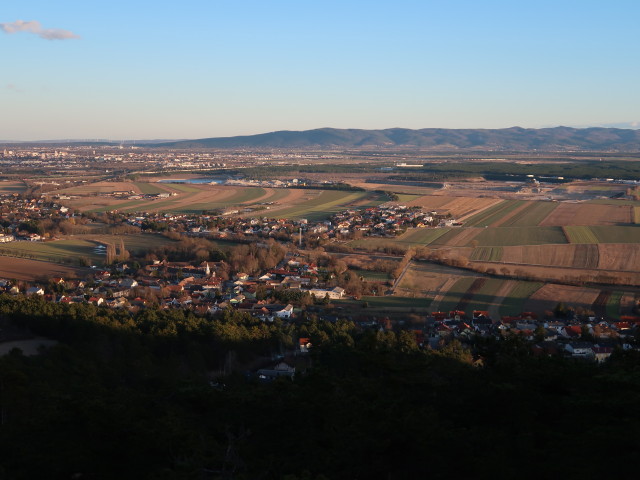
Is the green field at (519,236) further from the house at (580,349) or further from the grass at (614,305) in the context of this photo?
the house at (580,349)

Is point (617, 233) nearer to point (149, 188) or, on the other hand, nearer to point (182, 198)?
point (182, 198)

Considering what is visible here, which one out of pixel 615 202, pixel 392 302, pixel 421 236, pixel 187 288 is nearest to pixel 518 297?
pixel 392 302

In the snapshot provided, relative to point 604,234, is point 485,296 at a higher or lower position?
lower

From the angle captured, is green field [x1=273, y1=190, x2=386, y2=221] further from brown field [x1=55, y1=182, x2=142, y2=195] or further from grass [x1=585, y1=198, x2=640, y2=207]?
brown field [x1=55, y1=182, x2=142, y2=195]

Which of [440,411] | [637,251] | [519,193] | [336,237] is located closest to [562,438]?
[440,411]

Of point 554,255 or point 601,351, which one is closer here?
point 601,351

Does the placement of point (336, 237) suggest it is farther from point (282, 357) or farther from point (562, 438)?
point (562, 438)

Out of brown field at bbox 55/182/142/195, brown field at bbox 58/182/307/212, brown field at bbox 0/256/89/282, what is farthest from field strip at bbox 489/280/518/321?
brown field at bbox 55/182/142/195

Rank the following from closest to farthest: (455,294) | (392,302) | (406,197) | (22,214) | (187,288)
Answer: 1. (392,302)
2. (455,294)
3. (187,288)
4. (22,214)
5. (406,197)
